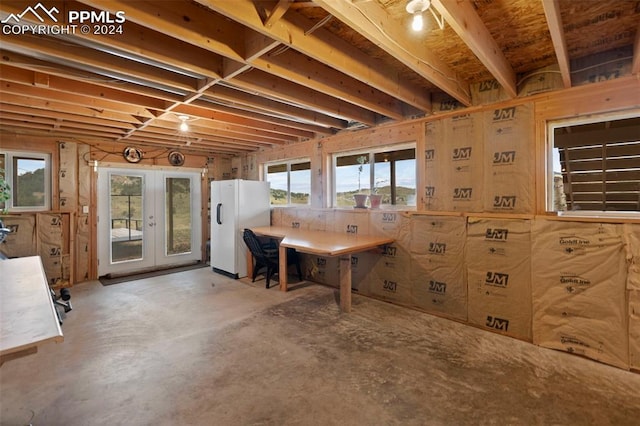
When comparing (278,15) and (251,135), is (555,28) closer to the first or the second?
(278,15)

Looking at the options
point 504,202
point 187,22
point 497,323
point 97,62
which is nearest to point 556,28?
point 504,202

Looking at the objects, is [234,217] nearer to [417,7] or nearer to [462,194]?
[462,194]

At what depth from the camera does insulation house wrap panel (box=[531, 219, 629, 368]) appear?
95.1 inches

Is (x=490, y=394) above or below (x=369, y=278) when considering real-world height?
below

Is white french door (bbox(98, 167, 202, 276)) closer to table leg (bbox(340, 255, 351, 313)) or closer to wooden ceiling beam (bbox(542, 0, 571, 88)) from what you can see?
table leg (bbox(340, 255, 351, 313))

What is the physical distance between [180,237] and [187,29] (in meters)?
5.10

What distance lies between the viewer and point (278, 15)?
1.71 m

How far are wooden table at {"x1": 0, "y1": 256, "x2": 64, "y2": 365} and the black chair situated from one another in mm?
2530

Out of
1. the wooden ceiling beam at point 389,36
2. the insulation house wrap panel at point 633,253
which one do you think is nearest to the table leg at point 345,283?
the wooden ceiling beam at point 389,36

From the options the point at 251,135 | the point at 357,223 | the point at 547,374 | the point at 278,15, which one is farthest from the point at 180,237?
the point at 547,374

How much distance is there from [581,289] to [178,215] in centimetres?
633

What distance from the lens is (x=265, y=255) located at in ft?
15.1

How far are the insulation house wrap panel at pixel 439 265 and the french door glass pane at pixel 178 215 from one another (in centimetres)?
474

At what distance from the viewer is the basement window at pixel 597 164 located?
9.06ft
